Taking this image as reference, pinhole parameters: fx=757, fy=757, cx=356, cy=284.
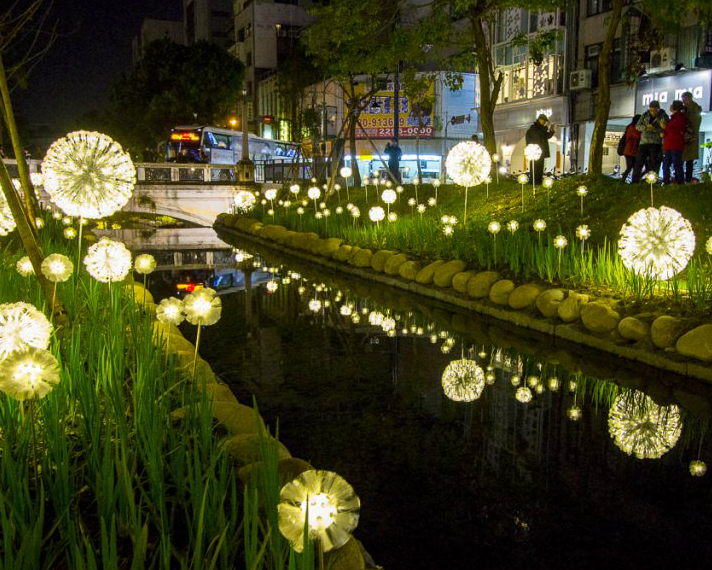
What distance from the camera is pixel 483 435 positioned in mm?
5770

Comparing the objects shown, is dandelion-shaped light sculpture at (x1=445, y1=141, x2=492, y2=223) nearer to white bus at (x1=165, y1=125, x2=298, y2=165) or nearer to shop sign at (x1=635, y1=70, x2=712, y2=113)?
shop sign at (x1=635, y1=70, x2=712, y2=113)

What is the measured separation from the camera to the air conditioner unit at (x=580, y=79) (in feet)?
102

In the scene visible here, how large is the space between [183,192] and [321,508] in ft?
102

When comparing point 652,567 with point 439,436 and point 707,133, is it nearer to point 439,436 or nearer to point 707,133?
point 439,436

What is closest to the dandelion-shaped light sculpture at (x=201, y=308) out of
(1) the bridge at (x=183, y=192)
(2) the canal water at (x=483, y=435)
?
(2) the canal water at (x=483, y=435)

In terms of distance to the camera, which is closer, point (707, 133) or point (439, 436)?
point (439, 436)

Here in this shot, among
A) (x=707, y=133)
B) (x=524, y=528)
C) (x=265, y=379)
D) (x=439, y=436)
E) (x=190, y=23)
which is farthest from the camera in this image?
(x=190, y=23)

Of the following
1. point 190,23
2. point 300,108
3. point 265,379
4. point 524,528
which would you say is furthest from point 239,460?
point 190,23

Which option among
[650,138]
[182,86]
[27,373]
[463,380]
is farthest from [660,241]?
[182,86]

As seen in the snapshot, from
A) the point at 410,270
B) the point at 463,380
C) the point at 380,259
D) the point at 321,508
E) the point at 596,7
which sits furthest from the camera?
the point at 596,7

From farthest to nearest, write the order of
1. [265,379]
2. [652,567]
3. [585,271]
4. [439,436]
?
[585,271] < [265,379] < [439,436] < [652,567]

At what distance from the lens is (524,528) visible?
4246 millimetres

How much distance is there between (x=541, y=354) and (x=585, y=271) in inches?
64.2

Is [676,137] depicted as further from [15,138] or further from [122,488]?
[122,488]
